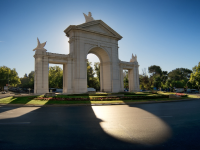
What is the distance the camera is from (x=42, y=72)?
2891 centimetres

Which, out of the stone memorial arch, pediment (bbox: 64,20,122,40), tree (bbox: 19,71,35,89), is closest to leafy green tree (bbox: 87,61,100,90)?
the stone memorial arch

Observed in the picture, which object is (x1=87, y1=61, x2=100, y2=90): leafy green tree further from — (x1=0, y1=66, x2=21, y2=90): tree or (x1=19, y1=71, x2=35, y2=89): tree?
(x1=0, y1=66, x2=21, y2=90): tree

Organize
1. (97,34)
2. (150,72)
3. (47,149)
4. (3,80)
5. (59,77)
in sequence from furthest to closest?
(150,72), (3,80), (59,77), (97,34), (47,149)

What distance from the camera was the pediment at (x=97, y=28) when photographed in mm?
32666

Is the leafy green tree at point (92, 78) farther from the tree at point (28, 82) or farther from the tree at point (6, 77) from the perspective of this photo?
the tree at point (6, 77)

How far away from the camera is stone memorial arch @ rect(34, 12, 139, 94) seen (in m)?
29.0

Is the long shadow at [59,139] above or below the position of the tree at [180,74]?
below

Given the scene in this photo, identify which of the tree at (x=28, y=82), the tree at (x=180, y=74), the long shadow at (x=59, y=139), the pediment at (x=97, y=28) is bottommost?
the long shadow at (x=59, y=139)

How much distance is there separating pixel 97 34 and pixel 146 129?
31.9m

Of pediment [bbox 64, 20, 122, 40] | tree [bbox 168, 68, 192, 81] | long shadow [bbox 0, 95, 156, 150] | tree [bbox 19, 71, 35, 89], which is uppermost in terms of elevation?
pediment [bbox 64, 20, 122, 40]

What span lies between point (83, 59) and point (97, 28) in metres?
8.98

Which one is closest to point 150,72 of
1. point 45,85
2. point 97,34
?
point 97,34

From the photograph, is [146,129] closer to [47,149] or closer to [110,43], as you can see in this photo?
[47,149]

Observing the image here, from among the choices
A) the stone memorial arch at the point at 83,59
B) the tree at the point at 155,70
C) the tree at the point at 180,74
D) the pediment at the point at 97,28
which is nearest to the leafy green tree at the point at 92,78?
the stone memorial arch at the point at 83,59
